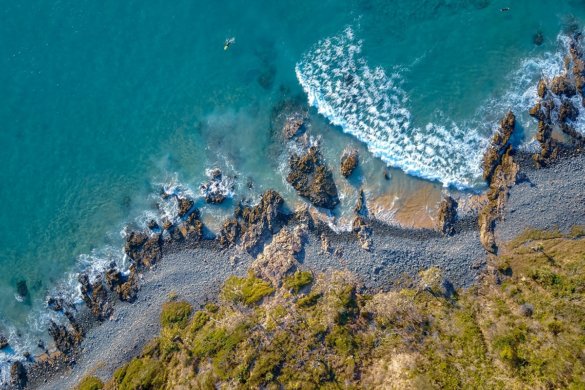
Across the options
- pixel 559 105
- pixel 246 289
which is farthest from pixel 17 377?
pixel 559 105

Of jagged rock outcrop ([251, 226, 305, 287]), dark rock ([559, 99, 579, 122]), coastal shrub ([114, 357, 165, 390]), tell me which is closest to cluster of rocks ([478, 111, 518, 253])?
dark rock ([559, 99, 579, 122])

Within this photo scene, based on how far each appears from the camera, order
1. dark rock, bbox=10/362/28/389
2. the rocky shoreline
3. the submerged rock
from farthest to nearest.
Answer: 1. the submerged rock
2. dark rock, bbox=10/362/28/389
3. the rocky shoreline

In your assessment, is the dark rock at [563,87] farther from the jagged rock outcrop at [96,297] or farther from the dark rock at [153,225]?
the jagged rock outcrop at [96,297]

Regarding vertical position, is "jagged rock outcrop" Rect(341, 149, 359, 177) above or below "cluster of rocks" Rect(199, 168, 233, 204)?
below

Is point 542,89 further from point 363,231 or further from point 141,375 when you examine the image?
point 141,375

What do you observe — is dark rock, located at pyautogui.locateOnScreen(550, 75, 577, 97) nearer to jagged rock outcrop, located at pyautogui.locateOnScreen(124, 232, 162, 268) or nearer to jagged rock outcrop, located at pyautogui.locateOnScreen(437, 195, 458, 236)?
jagged rock outcrop, located at pyautogui.locateOnScreen(437, 195, 458, 236)

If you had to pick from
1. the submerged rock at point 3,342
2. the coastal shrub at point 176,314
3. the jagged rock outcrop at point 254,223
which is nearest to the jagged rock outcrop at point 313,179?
the jagged rock outcrop at point 254,223
